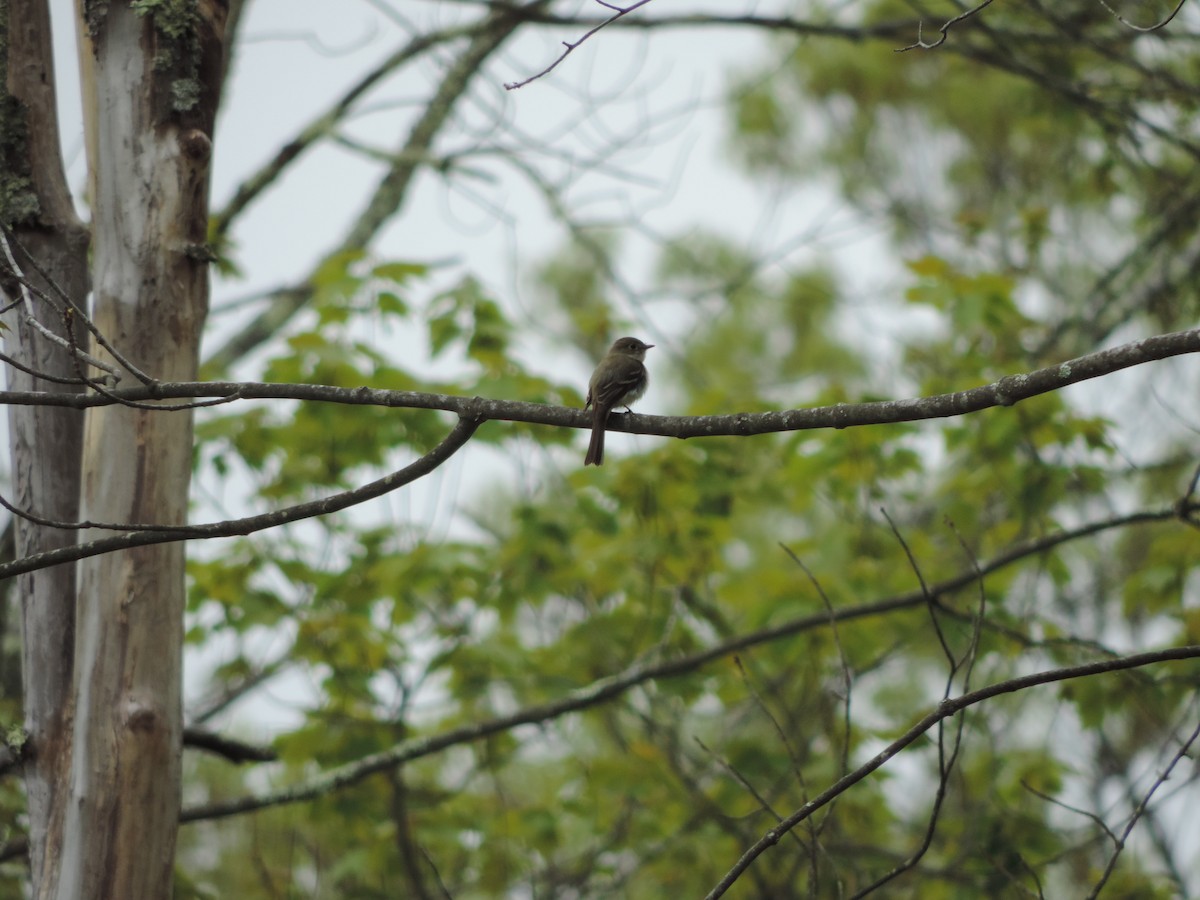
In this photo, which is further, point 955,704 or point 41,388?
point 41,388

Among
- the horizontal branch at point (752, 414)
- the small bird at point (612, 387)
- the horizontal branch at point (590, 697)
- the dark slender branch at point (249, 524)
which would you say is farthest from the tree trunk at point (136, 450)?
the small bird at point (612, 387)

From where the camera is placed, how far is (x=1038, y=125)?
11.7 metres

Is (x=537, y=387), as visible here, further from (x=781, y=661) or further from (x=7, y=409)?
(x=7, y=409)

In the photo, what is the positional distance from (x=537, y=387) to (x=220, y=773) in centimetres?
591

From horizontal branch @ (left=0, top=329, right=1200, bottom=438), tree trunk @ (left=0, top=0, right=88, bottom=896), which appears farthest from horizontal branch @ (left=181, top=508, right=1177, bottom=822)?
horizontal branch @ (left=0, top=329, right=1200, bottom=438)

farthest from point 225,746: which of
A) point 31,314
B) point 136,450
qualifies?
point 31,314

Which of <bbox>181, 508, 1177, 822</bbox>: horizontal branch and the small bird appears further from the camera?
the small bird

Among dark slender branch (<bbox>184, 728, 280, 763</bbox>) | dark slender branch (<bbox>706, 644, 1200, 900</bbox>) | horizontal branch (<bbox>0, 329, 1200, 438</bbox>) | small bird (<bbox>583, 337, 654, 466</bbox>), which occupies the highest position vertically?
small bird (<bbox>583, 337, 654, 466</bbox>)

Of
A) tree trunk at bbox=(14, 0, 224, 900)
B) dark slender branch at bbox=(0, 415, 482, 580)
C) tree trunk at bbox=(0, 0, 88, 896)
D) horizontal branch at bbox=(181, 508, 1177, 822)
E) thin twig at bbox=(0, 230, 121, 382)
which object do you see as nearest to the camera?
thin twig at bbox=(0, 230, 121, 382)

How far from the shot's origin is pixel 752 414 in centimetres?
283

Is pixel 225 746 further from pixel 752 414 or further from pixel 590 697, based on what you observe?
pixel 752 414

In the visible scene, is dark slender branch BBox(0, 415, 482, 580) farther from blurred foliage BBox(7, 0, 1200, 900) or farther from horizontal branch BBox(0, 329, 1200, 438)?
blurred foliage BBox(7, 0, 1200, 900)

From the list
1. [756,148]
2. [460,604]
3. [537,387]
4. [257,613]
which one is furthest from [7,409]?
[756,148]

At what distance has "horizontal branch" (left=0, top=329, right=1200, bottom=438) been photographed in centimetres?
240
